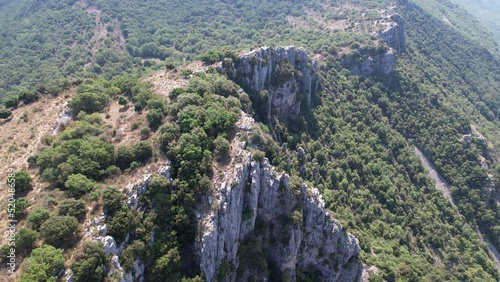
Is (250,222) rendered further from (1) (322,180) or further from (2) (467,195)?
(2) (467,195)

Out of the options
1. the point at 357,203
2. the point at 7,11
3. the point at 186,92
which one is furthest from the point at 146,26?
the point at 357,203

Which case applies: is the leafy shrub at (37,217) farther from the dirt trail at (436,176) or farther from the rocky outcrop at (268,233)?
the dirt trail at (436,176)

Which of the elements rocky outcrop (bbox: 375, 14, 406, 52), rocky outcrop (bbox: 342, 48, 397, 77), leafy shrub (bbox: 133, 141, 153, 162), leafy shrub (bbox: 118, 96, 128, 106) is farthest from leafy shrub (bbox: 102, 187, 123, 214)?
rocky outcrop (bbox: 375, 14, 406, 52)

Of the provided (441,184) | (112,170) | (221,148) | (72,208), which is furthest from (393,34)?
(72,208)

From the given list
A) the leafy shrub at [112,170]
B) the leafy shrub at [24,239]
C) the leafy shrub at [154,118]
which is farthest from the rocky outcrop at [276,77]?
Result: the leafy shrub at [24,239]

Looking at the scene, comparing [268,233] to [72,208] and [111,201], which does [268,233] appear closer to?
[111,201]

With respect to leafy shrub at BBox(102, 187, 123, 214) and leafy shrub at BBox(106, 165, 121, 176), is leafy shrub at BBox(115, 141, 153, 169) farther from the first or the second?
leafy shrub at BBox(102, 187, 123, 214)
